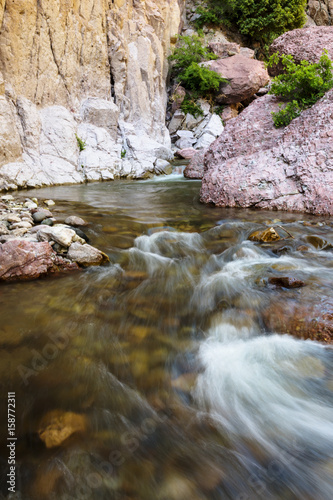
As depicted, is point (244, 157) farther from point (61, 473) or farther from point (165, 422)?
point (61, 473)

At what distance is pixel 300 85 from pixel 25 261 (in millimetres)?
6119

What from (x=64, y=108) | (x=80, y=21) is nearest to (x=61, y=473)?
(x=64, y=108)

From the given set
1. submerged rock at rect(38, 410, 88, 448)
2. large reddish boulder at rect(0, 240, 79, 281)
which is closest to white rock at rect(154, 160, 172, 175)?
large reddish boulder at rect(0, 240, 79, 281)

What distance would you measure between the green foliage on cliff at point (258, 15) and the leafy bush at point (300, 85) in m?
20.7

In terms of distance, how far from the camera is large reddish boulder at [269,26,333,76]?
6.12 metres

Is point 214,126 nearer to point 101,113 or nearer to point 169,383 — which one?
point 101,113

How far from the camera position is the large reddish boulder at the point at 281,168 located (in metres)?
4.63

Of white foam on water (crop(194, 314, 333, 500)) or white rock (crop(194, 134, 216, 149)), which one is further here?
white rock (crop(194, 134, 216, 149))

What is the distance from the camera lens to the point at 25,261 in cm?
262

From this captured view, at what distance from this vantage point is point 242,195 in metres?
5.18

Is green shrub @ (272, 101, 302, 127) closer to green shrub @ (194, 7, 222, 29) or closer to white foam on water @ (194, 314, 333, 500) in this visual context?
white foam on water @ (194, 314, 333, 500)

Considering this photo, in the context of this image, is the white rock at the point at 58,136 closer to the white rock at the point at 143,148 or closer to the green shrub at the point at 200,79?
the white rock at the point at 143,148

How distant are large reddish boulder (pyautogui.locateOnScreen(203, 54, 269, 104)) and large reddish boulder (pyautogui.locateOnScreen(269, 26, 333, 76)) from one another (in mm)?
13193

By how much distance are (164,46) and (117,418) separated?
22852 millimetres
